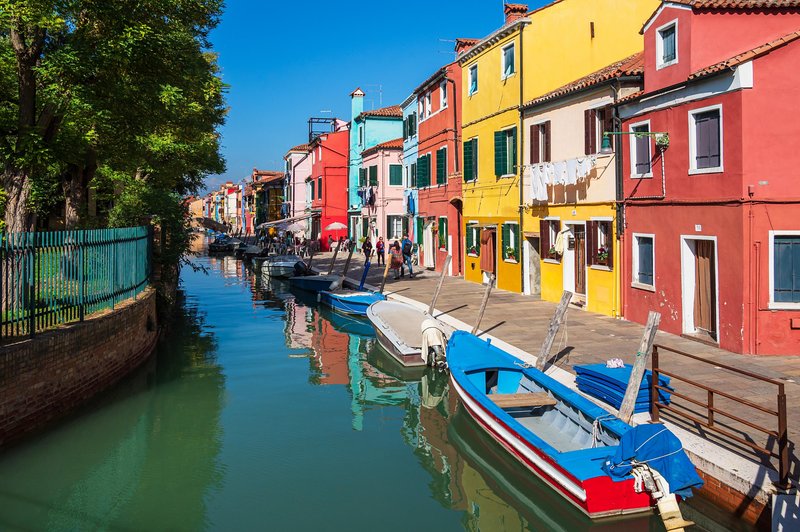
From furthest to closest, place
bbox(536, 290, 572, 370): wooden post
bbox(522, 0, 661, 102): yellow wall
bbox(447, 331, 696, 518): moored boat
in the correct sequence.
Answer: bbox(522, 0, 661, 102): yellow wall
bbox(536, 290, 572, 370): wooden post
bbox(447, 331, 696, 518): moored boat

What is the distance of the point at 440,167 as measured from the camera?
31250 millimetres

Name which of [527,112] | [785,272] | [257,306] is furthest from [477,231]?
[785,272]

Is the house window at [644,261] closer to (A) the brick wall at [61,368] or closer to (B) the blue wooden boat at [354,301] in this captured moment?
A: (B) the blue wooden boat at [354,301]

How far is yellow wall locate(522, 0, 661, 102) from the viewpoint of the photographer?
2014cm

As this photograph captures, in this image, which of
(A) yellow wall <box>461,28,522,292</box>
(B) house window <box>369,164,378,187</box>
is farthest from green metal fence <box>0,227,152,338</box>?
(B) house window <box>369,164,378,187</box>

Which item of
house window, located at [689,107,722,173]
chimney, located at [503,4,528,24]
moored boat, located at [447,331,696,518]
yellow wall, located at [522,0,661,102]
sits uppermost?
chimney, located at [503,4,528,24]

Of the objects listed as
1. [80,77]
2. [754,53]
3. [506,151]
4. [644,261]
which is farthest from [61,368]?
[506,151]

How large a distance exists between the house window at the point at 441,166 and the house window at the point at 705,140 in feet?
55.4

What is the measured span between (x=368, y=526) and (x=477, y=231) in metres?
19.8

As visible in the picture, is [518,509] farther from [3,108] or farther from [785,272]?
[3,108]

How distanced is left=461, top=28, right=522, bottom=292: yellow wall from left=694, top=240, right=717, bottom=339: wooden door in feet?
29.1

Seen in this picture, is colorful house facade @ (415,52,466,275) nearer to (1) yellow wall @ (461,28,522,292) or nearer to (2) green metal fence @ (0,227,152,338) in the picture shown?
(1) yellow wall @ (461,28,522,292)

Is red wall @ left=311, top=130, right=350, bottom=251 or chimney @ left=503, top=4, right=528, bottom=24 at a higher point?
chimney @ left=503, top=4, right=528, bottom=24

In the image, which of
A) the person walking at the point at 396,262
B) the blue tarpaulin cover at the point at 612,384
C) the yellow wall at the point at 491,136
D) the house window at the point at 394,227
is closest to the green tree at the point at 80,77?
the blue tarpaulin cover at the point at 612,384
